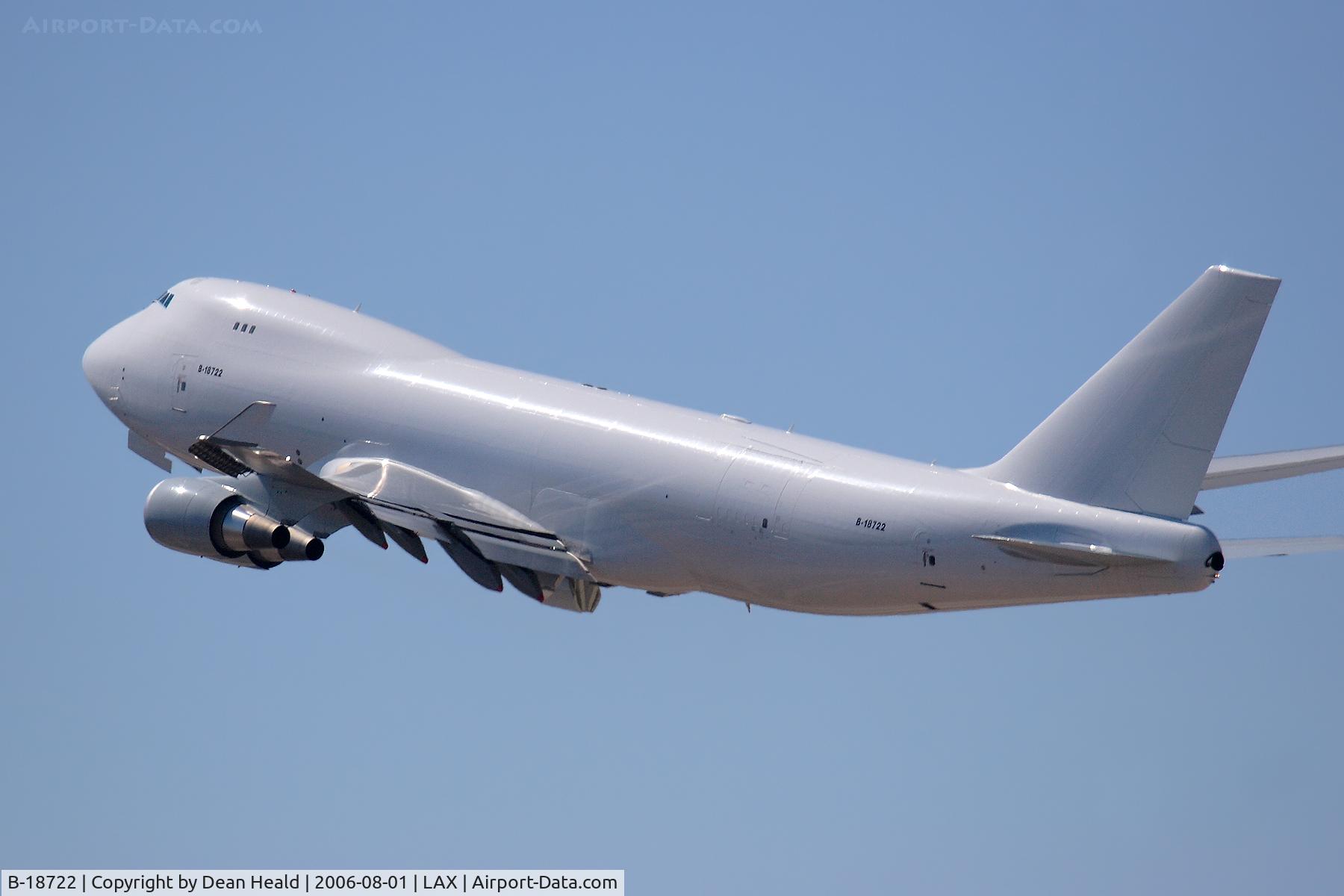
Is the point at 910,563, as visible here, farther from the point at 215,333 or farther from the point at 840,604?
the point at 215,333

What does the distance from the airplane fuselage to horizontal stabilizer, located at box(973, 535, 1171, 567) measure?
4.3 inches

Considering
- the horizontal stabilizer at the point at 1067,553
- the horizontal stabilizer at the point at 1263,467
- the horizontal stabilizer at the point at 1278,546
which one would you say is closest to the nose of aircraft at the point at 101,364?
the horizontal stabilizer at the point at 1067,553

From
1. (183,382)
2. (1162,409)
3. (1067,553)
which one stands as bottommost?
(1067,553)

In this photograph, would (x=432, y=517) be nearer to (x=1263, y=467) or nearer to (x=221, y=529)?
(x=221, y=529)

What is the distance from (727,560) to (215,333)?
1314cm

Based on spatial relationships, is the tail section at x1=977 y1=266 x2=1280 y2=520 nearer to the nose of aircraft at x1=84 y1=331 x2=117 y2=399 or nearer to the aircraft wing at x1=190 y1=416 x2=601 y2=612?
the aircraft wing at x1=190 y1=416 x2=601 y2=612

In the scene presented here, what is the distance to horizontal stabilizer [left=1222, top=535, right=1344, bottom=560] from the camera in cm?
3139

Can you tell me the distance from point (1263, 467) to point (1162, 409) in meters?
4.24

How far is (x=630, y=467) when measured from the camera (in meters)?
38.8

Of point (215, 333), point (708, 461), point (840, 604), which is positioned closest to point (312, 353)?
point (215, 333)

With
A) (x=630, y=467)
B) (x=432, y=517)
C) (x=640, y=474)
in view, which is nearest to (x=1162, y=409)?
(x=640, y=474)

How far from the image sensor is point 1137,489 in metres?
33.7

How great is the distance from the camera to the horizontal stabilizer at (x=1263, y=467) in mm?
36094

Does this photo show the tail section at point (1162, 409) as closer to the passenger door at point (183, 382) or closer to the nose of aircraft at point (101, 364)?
the passenger door at point (183, 382)
